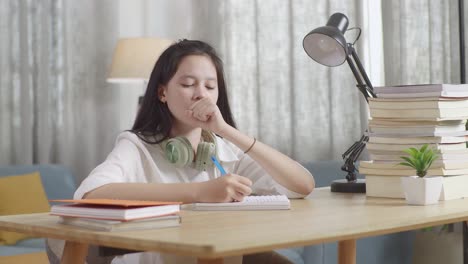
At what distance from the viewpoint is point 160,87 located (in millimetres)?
2383

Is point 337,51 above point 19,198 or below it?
above

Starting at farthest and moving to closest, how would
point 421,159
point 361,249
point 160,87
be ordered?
point 361,249 → point 160,87 → point 421,159

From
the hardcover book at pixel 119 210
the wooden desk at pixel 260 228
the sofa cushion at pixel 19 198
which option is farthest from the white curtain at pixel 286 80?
the hardcover book at pixel 119 210

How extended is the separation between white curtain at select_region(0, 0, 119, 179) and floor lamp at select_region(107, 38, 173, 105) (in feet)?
0.68

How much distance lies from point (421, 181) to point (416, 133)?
243mm

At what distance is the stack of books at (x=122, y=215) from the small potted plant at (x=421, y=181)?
665mm

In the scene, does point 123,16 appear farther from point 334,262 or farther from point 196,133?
point 196,133

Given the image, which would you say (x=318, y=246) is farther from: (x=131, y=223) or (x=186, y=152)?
(x=131, y=223)

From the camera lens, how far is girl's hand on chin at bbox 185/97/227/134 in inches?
86.4

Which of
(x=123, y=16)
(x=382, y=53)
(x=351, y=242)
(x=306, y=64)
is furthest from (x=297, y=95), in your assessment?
(x=351, y=242)

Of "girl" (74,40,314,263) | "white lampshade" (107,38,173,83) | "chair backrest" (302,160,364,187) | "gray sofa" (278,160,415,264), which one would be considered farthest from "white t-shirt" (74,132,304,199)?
"white lampshade" (107,38,173,83)

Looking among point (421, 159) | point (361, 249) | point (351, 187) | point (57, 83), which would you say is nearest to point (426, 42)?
point (361, 249)


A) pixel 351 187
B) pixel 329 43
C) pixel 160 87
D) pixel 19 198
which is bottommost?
pixel 19 198

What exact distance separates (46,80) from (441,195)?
2.76m
